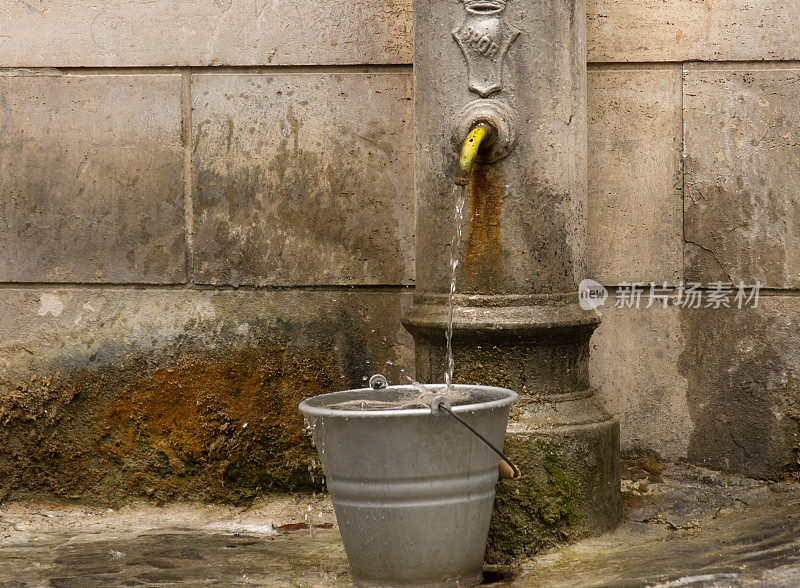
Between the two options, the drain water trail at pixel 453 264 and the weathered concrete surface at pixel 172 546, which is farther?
the drain water trail at pixel 453 264

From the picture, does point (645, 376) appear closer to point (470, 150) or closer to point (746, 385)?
point (746, 385)

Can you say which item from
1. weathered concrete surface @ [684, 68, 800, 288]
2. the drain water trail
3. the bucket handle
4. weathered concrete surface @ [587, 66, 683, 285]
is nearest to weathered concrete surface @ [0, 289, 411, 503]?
the drain water trail

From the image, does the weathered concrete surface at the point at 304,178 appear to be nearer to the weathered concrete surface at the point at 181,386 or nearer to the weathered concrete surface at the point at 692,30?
the weathered concrete surface at the point at 181,386

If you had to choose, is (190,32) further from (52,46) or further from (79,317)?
(79,317)

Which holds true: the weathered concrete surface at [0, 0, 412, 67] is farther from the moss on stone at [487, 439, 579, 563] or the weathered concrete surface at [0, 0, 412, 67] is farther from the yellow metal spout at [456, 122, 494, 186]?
the moss on stone at [487, 439, 579, 563]

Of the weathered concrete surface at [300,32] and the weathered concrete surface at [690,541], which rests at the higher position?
the weathered concrete surface at [300,32]

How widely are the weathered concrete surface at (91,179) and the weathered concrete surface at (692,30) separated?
A: 1.72 meters

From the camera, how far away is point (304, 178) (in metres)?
3.64

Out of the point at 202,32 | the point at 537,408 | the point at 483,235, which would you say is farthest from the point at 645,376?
the point at 202,32

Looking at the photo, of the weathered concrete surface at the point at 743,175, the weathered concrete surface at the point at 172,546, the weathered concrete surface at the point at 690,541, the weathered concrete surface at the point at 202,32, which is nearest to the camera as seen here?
the weathered concrete surface at the point at 690,541

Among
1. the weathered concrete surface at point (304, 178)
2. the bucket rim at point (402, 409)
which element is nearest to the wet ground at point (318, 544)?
the bucket rim at point (402, 409)

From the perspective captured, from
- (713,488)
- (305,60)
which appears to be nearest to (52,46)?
(305,60)

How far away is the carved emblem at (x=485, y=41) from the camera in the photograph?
2959mm

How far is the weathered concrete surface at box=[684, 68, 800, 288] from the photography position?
345cm
